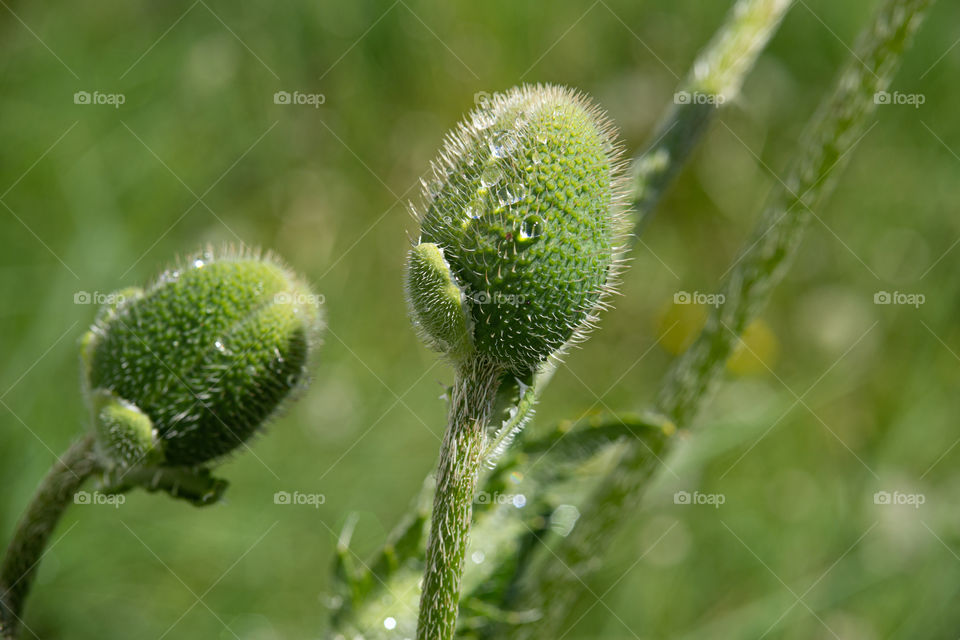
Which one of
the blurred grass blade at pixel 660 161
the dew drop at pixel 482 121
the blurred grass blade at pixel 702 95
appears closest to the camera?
the dew drop at pixel 482 121

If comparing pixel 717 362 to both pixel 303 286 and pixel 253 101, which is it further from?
pixel 253 101

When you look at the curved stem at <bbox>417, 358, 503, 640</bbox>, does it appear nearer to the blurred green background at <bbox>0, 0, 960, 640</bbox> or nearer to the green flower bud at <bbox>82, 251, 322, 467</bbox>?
the green flower bud at <bbox>82, 251, 322, 467</bbox>

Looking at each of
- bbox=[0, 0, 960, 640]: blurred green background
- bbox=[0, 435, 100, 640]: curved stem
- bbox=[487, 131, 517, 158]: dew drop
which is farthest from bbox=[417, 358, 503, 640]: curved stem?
bbox=[0, 0, 960, 640]: blurred green background

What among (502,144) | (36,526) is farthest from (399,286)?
(502,144)

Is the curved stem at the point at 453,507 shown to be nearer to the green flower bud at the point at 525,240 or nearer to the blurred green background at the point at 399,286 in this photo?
the green flower bud at the point at 525,240

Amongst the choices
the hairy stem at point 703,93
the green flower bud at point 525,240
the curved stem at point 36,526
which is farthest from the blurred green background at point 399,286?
the green flower bud at point 525,240
